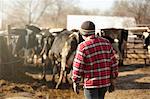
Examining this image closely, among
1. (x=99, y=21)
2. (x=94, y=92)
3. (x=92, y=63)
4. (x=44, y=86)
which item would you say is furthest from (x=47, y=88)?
(x=99, y=21)

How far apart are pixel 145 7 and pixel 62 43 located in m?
68.5

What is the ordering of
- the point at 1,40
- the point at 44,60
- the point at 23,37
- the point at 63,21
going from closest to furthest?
the point at 1,40 → the point at 44,60 → the point at 23,37 → the point at 63,21

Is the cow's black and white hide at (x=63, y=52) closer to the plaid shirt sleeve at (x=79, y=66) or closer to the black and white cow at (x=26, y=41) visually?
the black and white cow at (x=26, y=41)

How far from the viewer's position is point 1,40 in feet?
50.4

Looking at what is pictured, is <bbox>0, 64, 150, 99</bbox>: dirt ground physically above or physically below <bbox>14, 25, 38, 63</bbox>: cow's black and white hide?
below

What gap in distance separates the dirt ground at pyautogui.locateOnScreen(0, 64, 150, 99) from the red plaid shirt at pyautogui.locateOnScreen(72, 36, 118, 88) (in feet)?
16.5

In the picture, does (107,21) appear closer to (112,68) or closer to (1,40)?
(1,40)

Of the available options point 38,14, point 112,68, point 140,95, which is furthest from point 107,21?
point 112,68

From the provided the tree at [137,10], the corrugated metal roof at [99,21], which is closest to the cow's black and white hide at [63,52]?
the corrugated metal roof at [99,21]

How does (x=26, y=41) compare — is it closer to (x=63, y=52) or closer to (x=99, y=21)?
(x=63, y=52)

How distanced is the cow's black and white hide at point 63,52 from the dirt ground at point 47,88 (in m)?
0.68

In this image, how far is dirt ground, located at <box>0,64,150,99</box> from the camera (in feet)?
39.5

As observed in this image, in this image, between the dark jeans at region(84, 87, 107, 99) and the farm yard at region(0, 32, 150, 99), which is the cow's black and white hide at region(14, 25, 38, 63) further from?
the dark jeans at region(84, 87, 107, 99)

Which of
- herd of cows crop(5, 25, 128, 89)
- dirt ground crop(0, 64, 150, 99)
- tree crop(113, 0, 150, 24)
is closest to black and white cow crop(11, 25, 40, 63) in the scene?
herd of cows crop(5, 25, 128, 89)
